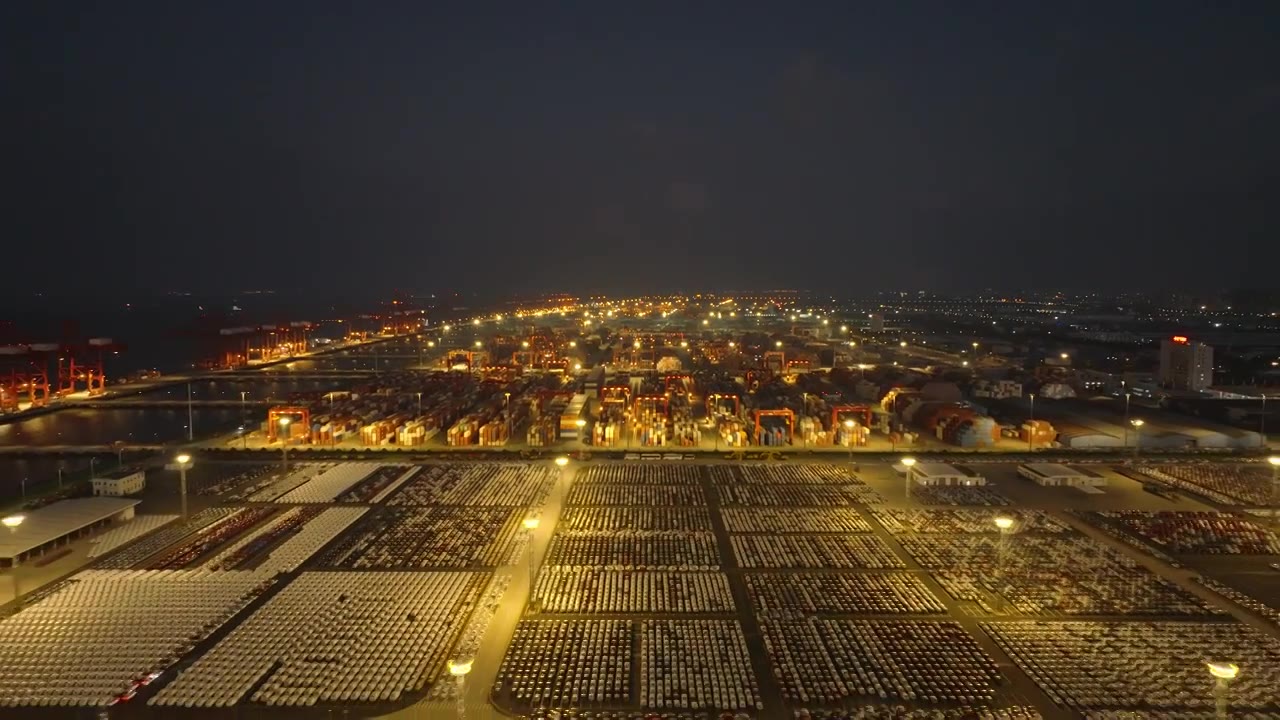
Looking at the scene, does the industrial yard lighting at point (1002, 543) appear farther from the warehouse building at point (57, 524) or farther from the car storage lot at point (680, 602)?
the warehouse building at point (57, 524)

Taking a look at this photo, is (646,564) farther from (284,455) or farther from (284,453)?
(284,455)

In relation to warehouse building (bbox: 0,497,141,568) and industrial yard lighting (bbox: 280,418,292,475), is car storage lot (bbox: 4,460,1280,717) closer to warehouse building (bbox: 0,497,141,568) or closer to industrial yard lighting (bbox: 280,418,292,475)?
warehouse building (bbox: 0,497,141,568)

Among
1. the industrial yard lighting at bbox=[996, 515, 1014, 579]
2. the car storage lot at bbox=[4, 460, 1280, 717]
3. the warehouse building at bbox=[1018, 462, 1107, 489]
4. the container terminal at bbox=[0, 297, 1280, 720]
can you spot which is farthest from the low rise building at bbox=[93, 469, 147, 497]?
the warehouse building at bbox=[1018, 462, 1107, 489]

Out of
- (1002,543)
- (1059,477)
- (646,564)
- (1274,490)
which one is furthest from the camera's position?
(1059,477)

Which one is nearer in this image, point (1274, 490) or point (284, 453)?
point (1274, 490)

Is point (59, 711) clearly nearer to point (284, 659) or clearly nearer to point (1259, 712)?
point (284, 659)

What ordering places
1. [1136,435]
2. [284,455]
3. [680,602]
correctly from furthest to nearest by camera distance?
[1136,435]
[284,455]
[680,602]

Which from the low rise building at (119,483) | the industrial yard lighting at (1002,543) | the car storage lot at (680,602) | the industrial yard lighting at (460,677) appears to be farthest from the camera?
the low rise building at (119,483)

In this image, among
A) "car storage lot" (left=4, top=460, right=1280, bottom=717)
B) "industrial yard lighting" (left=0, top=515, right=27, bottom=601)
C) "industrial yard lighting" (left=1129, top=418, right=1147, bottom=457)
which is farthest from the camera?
"industrial yard lighting" (left=1129, top=418, right=1147, bottom=457)

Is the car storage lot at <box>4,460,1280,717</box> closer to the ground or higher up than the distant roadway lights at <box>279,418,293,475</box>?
closer to the ground

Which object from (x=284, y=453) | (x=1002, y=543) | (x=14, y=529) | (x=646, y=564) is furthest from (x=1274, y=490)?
(x=14, y=529)

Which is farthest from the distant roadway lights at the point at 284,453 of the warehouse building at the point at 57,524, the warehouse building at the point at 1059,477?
the warehouse building at the point at 1059,477
